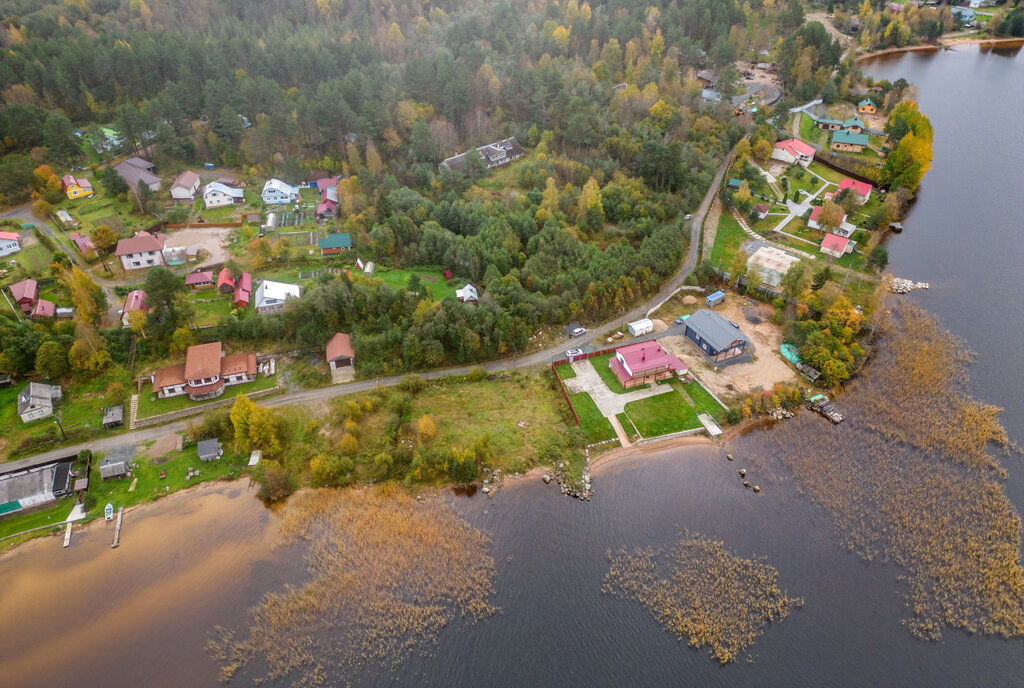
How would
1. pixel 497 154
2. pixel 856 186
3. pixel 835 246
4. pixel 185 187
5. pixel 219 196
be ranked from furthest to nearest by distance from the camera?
pixel 497 154, pixel 856 186, pixel 185 187, pixel 219 196, pixel 835 246

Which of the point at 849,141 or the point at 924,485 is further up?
the point at 849,141

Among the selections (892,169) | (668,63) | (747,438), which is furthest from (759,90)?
(747,438)

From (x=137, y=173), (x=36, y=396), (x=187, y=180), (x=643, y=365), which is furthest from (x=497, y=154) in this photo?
(x=36, y=396)

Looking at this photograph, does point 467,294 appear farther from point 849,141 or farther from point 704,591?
point 849,141

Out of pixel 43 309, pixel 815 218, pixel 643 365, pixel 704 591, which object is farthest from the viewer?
pixel 815 218

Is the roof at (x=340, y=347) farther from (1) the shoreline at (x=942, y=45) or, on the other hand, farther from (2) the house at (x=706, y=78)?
(1) the shoreline at (x=942, y=45)

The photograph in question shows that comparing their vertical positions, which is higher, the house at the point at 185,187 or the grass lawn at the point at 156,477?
the house at the point at 185,187

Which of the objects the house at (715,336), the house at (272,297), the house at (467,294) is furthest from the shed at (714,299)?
the house at (272,297)

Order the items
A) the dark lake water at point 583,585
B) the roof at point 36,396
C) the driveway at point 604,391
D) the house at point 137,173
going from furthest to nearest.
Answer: the house at point 137,173 < the driveway at point 604,391 < the roof at point 36,396 < the dark lake water at point 583,585
